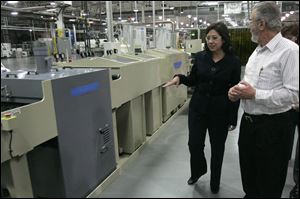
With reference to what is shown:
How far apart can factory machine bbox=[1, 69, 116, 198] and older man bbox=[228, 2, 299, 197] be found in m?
0.96

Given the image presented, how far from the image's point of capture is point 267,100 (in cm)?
127

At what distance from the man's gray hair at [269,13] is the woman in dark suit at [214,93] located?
477mm

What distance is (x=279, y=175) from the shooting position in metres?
1.50

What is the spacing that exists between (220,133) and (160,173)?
583 mm

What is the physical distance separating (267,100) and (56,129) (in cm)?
119

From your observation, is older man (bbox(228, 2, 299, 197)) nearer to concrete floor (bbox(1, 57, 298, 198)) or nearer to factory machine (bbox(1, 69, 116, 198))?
concrete floor (bbox(1, 57, 298, 198))

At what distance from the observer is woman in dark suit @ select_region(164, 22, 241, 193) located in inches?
71.4

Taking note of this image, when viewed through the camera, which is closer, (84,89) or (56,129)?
(56,129)

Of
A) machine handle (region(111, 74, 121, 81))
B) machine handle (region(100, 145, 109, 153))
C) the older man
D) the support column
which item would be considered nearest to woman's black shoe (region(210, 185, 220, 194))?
the older man

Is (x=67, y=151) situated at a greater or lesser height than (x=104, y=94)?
lesser

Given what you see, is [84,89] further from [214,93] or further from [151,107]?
[151,107]

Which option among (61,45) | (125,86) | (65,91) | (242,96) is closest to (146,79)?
(125,86)

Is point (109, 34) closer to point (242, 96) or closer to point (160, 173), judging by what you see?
point (160, 173)

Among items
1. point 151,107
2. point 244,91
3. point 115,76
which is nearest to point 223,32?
point 244,91
